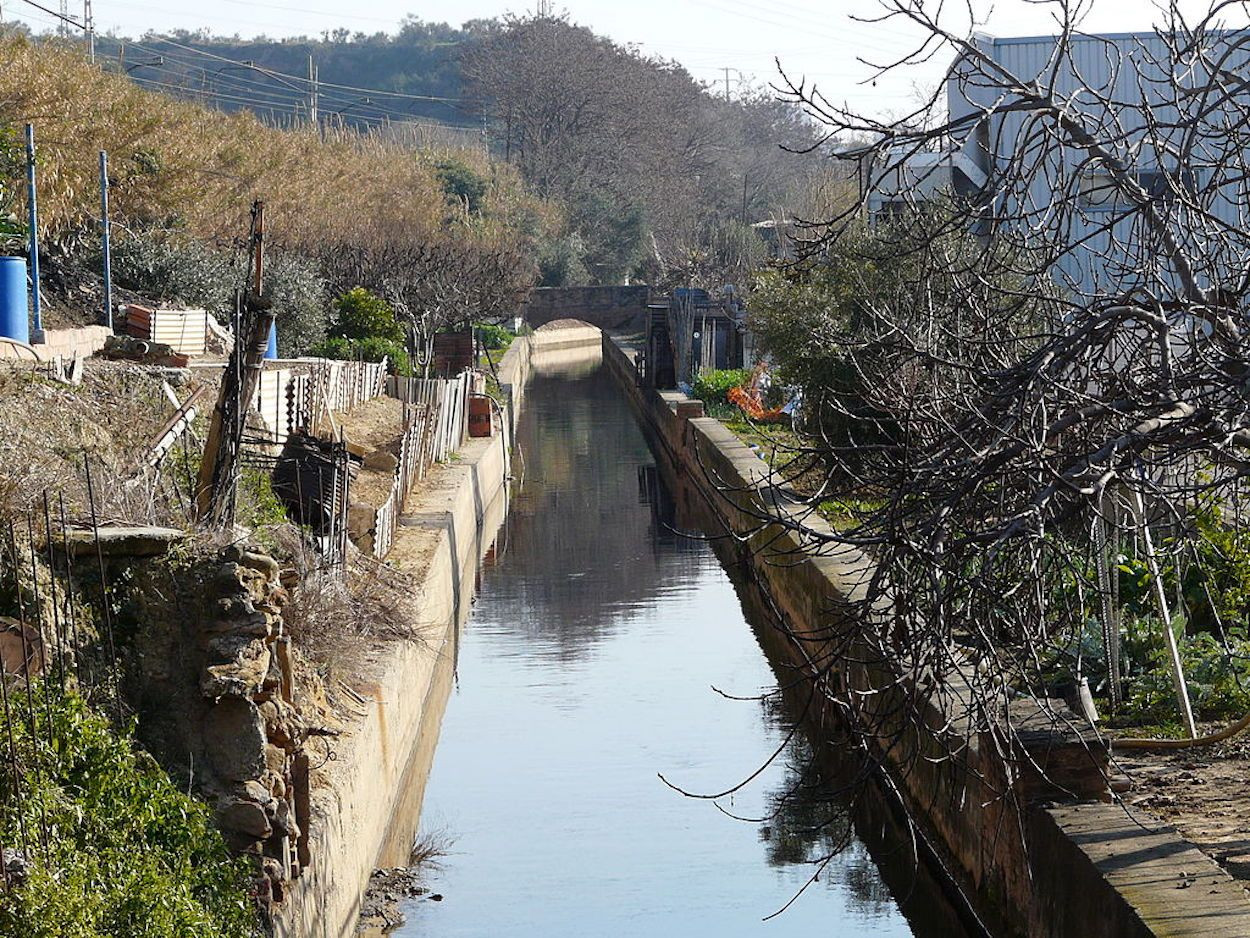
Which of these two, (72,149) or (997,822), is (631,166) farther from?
(997,822)

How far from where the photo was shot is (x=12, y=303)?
1616 cm

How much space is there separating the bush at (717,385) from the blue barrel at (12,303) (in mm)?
18735

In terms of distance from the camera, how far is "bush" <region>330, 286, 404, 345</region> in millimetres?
33719

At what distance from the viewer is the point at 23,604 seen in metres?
6.75

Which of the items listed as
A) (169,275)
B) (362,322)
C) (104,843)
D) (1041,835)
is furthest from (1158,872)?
(362,322)

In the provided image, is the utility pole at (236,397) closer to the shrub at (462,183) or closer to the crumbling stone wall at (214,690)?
the crumbling stone wall at (214,690)

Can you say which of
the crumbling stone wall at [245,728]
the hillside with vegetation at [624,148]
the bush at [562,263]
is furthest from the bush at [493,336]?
the crumbling stone wall at [245,728]

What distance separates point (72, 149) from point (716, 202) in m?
62.2

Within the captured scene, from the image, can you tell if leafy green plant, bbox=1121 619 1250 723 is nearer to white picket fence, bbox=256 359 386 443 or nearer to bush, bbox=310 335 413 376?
white picket fence, bbox=256 359 386 443

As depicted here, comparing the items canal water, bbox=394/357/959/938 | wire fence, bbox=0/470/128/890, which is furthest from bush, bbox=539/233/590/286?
wire fence, bbox=0/470/128/890

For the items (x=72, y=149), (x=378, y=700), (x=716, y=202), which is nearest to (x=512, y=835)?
(x=378, y=700)

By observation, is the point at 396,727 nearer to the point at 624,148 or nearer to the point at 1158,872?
the point at 1158,872

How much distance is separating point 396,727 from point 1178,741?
5.36m

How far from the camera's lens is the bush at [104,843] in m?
5.61
